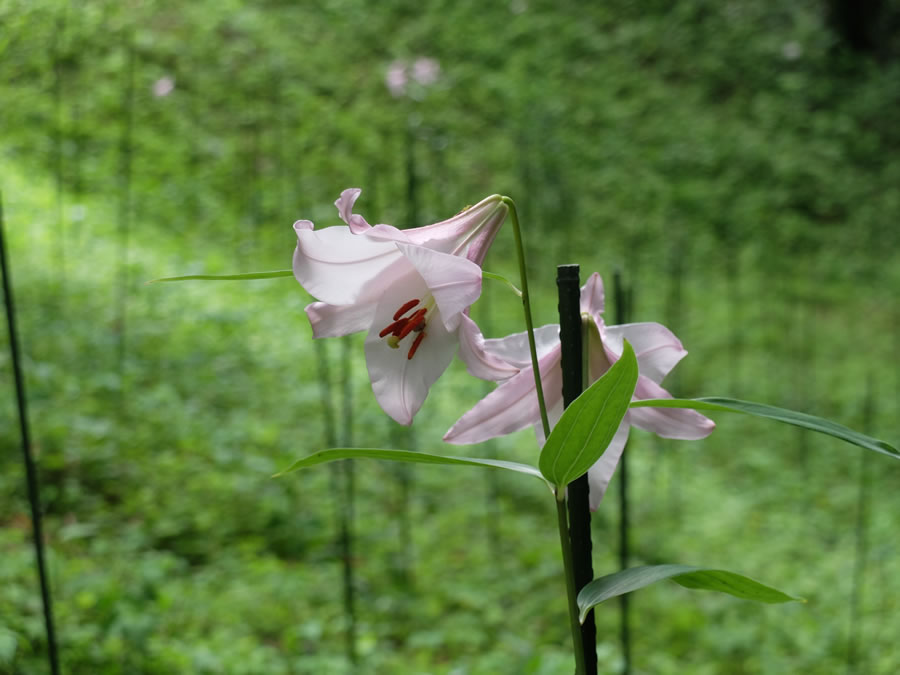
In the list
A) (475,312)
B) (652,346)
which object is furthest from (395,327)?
(475,312)

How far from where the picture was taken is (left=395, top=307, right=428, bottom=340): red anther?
0.33 meters

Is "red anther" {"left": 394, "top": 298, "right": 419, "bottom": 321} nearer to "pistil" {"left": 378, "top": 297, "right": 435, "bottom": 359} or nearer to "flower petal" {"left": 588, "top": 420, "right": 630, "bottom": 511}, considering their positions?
"pistil" {"left": 378, "top": 297, "right": 435, "bottom": 359}

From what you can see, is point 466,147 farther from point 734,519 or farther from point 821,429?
point 821,429

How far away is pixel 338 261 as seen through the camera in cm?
33

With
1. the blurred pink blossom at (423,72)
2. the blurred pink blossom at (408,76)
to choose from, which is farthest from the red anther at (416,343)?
the blurred pink blossom at (423,72)

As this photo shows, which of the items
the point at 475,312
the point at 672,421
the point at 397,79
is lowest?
the point at 475,312

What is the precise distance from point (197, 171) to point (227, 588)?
2686 mm

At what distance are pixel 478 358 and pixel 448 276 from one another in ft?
0.16

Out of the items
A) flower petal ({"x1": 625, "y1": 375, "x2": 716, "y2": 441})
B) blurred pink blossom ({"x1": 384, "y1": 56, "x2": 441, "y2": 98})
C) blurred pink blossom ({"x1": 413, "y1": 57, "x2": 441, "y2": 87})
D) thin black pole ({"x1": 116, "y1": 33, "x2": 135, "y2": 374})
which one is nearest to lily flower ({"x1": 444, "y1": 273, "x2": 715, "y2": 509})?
flower petal ({"x1": 625, "y1": 375, "x2": 716, "y2": 441})

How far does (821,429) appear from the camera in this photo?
282mm

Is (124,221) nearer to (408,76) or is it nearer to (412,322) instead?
(408,76)

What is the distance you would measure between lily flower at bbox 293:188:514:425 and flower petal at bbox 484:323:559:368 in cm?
3

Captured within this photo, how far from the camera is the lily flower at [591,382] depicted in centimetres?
35

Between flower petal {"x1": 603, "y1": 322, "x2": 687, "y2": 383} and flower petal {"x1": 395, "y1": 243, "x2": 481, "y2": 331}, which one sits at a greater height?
flower petal {"x1": 395, "y1": 243, "x2": 481, "y2": 331}
